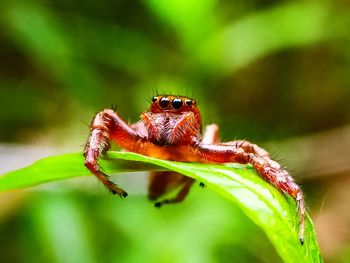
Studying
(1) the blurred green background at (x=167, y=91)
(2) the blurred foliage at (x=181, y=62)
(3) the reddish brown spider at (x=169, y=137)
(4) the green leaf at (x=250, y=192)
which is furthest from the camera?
→ (2) the blurred foliage at (x=181, y=62)

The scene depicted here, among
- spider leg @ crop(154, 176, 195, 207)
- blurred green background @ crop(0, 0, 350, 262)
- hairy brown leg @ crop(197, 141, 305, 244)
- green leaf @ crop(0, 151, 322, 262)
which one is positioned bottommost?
green leaf @ crop(0, 151, 322, 262)

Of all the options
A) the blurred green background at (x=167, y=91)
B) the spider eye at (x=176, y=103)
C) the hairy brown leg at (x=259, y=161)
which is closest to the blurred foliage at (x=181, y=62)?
the blurred green background at (x=167, y=91)

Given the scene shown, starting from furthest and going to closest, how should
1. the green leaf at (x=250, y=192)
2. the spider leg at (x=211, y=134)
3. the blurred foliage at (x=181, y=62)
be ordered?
1. the blurred foliage at (x=181, y=62)
2. the spider leg at (x=211, y=134)
3. the green leaf at (x=250, y=192)

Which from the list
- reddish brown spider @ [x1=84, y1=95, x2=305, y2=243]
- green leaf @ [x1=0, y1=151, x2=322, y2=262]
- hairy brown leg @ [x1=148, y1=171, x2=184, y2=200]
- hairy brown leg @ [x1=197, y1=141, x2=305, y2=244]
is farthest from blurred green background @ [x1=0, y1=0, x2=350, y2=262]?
green leaf @ [x1=0, y1=151, x2=322, y2=262]

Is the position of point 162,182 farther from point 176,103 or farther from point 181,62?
point 181,62

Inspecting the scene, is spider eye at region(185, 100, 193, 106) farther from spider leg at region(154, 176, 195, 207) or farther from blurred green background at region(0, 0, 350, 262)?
blurred green background at region(0, 0, 350, 262)

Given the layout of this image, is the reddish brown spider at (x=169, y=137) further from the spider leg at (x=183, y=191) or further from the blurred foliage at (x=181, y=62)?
the blurred foliage at (x=181, y=62)
